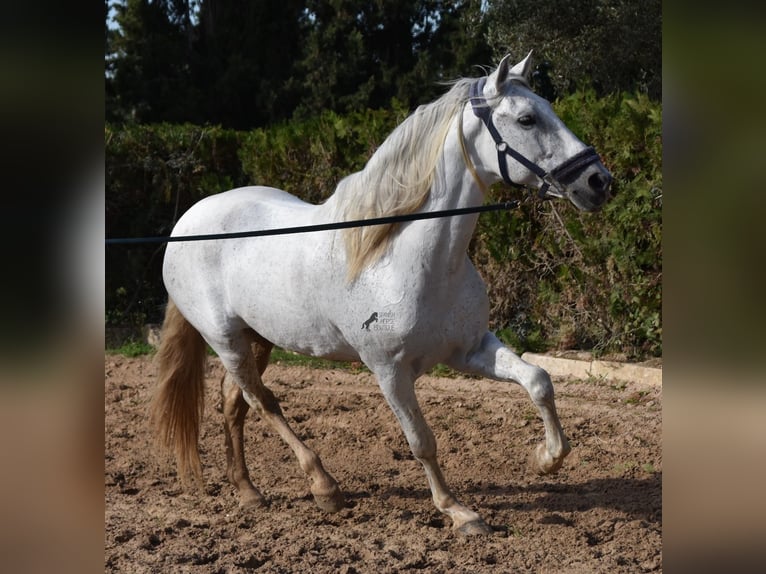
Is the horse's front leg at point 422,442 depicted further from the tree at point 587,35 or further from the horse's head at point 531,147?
the tree at point 587,35

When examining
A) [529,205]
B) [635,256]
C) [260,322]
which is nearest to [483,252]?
[529,205]

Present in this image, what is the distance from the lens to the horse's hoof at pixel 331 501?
445 centimetres

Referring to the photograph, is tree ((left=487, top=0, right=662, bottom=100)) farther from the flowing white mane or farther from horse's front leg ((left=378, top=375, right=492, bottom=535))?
horse's front leg ((left=378, top=375, right=492, bottom=535))

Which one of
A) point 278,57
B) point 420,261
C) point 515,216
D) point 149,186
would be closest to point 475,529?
point 420,261

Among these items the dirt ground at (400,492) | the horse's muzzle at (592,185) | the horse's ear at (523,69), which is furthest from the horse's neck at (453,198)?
the dirt ground at (400,492)

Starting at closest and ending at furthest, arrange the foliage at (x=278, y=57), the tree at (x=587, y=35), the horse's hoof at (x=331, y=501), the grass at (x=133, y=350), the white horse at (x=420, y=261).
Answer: the white horse at (x=420, y=261) < the horse's hoof at (x=331, y=501) < the grass at (x=133, y=350) < the tree at (x=587, y=35) < the foliage at (x=278, y=57)

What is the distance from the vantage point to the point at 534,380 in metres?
3.69

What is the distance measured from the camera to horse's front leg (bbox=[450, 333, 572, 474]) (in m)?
3.69

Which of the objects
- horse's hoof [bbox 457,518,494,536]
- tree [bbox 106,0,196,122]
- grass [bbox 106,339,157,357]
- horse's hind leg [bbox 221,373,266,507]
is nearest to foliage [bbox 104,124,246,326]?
grass [bbox 106,339,157,357]

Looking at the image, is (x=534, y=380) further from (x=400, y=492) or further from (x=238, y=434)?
(x=238, y=434)

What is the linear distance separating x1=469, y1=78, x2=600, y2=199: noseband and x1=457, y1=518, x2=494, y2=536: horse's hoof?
154 cm

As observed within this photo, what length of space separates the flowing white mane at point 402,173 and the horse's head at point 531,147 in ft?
0.58
